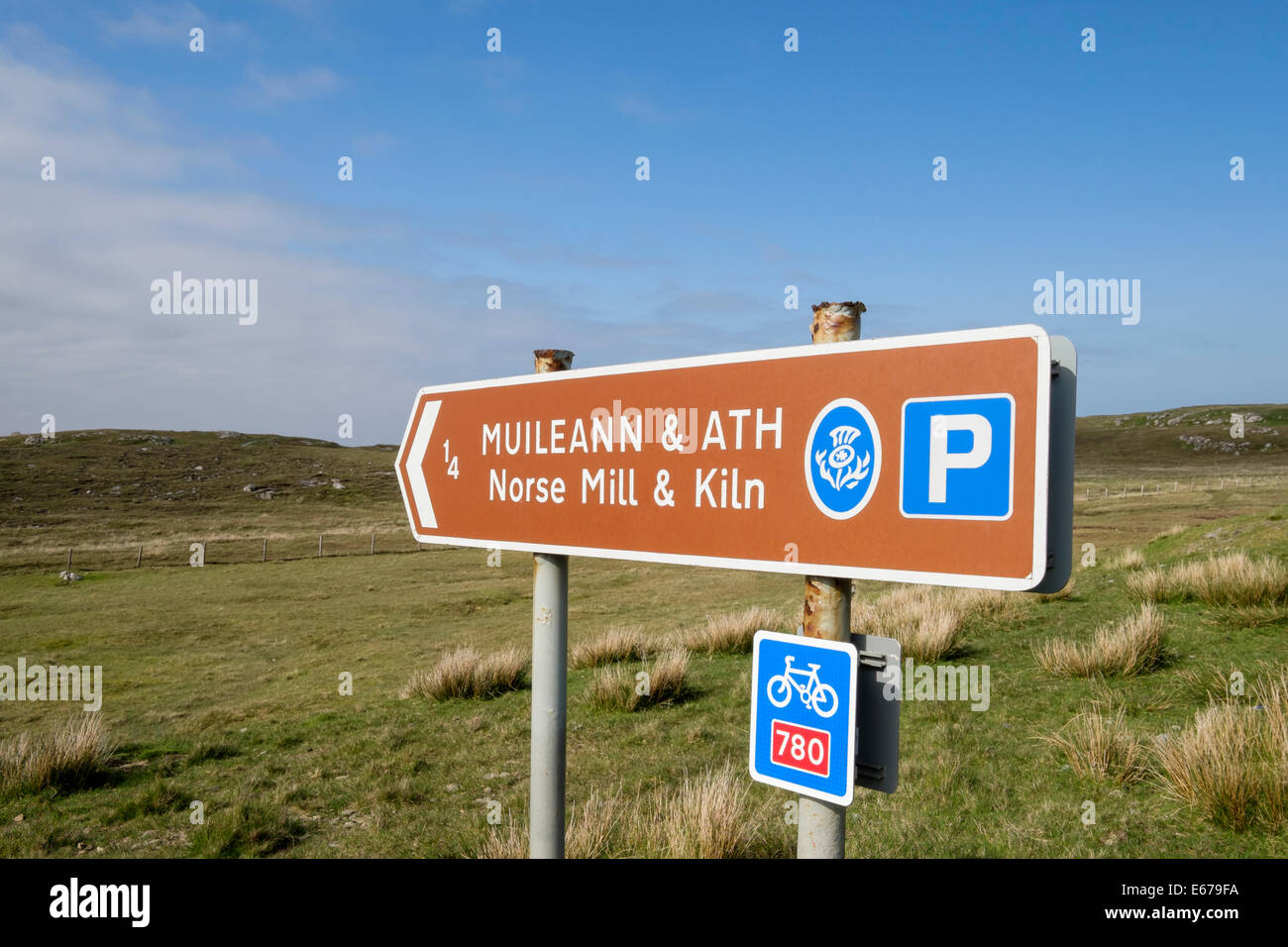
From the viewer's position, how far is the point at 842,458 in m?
1.81

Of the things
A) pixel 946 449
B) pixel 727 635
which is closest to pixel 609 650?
pixel 727 635

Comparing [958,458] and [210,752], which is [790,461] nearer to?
[958,458]

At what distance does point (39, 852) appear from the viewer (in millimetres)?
4863

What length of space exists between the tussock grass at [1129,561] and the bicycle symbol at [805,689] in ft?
40.6

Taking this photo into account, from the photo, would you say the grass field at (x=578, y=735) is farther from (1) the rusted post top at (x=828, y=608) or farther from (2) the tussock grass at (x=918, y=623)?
(1) the rusted post top at (x=828, y=608)

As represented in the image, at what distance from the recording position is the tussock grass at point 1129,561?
1233 cm

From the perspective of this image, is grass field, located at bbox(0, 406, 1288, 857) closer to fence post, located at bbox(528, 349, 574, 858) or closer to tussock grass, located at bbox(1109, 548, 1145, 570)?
tussock grass, located at bbox(1109, 548, 1145, 570)

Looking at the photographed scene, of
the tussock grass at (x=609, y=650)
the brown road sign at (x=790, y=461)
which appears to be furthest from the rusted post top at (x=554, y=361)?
the tussock grass at (x=609, y=650)

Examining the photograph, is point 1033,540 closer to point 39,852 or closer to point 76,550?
point 39,852

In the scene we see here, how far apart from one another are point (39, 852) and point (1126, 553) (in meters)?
15.1

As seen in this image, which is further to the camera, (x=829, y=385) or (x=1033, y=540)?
(x=829, y=385)

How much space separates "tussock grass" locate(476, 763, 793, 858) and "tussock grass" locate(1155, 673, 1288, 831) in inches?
82.6

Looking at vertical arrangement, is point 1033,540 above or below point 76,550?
above

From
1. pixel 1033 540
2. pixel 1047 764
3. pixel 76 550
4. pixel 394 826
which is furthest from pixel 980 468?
pixel 76 550
